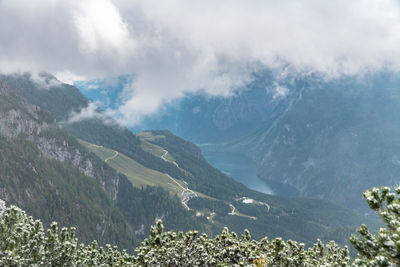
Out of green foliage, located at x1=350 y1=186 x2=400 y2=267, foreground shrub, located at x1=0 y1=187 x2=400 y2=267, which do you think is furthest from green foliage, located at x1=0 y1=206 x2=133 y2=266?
green foliage, located at x1=350 y1=186 x2=400 y2=267

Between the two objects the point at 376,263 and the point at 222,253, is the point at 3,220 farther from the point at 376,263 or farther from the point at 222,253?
the point at 376,263

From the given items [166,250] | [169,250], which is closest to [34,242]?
[166,250]

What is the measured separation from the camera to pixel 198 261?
2994 cm

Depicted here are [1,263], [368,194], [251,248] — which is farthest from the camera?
[251,248]

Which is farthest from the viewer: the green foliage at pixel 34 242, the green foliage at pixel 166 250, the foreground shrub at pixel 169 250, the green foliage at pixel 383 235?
the green foliage at pixel 34 242

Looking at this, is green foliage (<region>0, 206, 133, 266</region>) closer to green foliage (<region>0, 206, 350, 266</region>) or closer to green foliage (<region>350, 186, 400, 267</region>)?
green foliage (<region>0, 206, 350, 266</region>)

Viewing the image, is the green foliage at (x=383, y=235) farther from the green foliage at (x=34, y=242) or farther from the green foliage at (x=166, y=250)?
the green foliage at (x=34, y=242)

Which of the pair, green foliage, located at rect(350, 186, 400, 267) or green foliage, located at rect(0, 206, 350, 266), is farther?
green foliage, located at rect(0, 206, 350, 266)

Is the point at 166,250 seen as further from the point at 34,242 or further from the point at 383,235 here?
the point at 383,235

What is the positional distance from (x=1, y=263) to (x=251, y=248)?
874 inches

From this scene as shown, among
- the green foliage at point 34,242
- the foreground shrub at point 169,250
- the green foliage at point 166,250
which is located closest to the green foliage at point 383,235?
the foreground shrub at point 169,250

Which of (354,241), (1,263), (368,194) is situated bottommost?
(1,263)

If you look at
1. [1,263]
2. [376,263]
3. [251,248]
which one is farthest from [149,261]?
[376,263]

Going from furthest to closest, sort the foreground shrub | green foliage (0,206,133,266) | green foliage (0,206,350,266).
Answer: green foliage (0,206,133,266)
green foliage (0,206,350,266)
the foreground shrub
